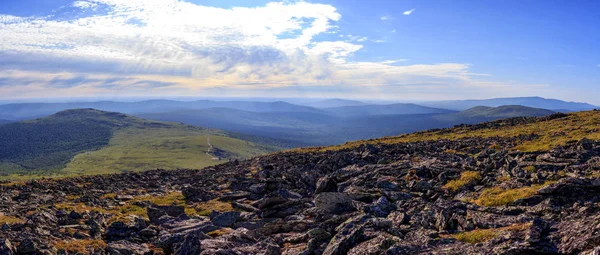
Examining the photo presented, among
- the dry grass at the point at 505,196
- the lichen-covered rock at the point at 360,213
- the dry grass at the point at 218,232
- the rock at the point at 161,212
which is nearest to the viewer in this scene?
the lichen-covered rock at the point at 360,213

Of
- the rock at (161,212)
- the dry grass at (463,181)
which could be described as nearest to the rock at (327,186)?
the dry grass at (463,181)

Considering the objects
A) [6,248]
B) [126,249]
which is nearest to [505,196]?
[126,249]

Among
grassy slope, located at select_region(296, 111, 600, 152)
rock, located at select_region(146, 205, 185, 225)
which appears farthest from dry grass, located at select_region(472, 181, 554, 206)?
rock, located at select_region(146, 205, 185, 225)

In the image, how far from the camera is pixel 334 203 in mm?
28641

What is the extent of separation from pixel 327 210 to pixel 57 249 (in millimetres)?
18776

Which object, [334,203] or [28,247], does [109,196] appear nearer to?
[28,247]

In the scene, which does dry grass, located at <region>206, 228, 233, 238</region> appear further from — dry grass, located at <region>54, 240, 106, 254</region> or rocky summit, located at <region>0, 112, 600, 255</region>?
dry grass, located at <region>54, 240, 106, 254</region>

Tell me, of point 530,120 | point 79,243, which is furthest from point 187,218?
point 530,120

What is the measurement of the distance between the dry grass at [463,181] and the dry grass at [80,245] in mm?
28561

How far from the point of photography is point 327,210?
27.9 meters

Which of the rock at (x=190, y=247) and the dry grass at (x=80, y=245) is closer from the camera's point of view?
the rock at (x=190, y=247)

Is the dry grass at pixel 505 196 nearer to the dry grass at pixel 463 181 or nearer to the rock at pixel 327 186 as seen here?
the dry grass at pixel 463 181

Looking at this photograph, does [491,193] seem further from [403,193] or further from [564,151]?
[564,151]

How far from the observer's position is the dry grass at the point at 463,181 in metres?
30.6
